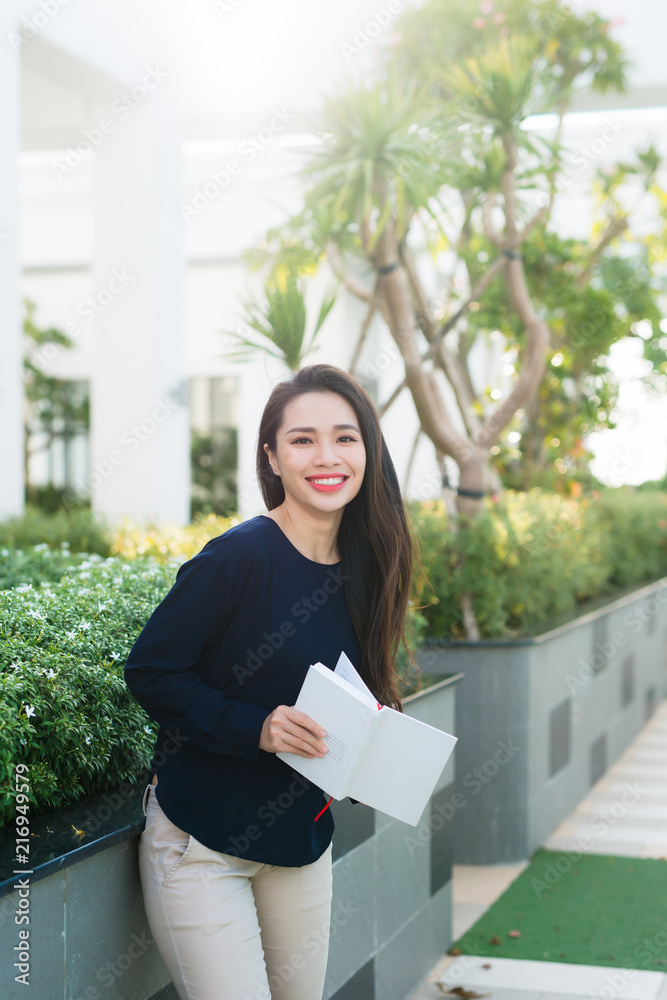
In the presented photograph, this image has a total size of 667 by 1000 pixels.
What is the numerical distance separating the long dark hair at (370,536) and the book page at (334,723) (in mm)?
268

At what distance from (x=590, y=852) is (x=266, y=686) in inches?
130

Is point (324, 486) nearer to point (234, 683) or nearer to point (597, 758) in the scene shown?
point (234, 683)

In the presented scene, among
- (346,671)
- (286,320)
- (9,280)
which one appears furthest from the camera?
(9,280)

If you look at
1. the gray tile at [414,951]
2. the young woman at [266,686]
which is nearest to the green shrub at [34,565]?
the gray tile at [414,951]

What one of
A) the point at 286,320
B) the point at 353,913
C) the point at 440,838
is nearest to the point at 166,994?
the point at 353,913

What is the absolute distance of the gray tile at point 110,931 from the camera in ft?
5.71

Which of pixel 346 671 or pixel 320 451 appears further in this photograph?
pixel 320 451

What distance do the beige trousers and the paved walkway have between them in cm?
149

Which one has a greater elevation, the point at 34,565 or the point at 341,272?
the point at 341,272

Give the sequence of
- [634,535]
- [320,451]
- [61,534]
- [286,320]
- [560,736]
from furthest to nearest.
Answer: [634,535] → [61,534] → [560,736] → [286,320] → [320,451]

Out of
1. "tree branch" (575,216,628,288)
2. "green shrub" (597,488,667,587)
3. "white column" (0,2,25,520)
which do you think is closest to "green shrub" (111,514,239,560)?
"white column" (0,2,25,520)

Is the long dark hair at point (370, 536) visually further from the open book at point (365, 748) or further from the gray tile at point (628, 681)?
the gray tile at point (628, 681)

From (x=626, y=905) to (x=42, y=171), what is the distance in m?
12.0

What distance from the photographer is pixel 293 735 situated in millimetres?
1692
